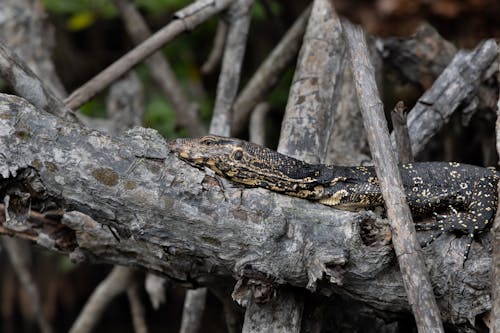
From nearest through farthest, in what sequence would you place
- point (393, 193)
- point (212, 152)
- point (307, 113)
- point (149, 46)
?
point (393, 193) → point (212, 152) → point (307, 113) → point (149, 46)

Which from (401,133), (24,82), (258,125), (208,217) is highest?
(258,125)

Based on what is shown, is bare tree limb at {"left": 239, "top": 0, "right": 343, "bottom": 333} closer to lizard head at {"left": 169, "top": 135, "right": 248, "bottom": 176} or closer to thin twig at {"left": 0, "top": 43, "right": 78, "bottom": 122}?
lizard head at {"left": 169, "top": 135, "right": 248, "bottom": 176}

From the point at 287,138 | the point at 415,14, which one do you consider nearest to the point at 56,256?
the point at 287,138

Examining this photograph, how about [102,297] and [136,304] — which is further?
[136,304]

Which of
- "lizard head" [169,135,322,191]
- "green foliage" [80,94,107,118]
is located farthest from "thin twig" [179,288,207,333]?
"green foliage" [80,94,107,118]

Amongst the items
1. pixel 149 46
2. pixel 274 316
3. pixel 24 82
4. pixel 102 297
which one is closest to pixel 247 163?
pixel 274 316

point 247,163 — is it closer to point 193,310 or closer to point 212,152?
point 212,152

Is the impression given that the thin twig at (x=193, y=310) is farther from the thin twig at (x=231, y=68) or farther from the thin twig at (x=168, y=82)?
the thin twig at (x=168, y=82)

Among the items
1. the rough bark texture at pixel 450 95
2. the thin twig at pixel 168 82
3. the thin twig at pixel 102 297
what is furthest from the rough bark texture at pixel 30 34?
the rough bark texture at pixel 450 95
